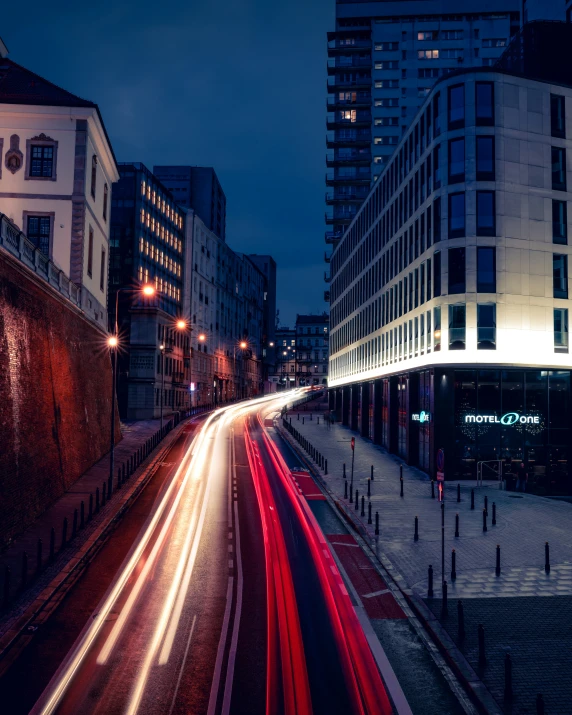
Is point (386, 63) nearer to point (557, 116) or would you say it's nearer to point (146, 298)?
point (146, 298)

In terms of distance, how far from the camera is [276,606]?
47.5 feet

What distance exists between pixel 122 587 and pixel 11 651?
13.0ft

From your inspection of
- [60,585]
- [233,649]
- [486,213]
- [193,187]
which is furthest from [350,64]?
[233,649]

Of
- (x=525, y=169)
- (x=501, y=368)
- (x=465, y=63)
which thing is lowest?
(x=501, y=368)

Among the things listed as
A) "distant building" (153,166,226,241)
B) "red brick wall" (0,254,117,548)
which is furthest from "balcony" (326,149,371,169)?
"red brick wall" (0,254,117,548)

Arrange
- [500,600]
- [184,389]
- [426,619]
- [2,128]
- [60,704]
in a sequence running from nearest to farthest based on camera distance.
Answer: [60,704]
[426,619]
[500,600]
[2,128]
[184,389]

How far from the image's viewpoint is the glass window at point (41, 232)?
38.1 m

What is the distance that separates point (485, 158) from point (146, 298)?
48.1 metres

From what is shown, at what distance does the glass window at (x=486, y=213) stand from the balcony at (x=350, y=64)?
7864cm

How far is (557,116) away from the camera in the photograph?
1481 inches

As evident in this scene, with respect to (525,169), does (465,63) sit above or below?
above

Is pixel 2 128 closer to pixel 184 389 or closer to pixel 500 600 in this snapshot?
pixel 500 600

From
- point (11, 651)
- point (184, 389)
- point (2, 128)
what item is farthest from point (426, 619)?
point (184, 389)

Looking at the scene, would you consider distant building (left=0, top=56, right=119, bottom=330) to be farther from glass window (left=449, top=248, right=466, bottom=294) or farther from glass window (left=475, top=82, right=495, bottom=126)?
glass window (left=475, top=82, right=495, bottom=126)
